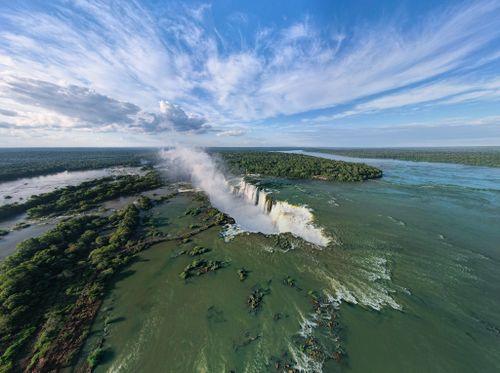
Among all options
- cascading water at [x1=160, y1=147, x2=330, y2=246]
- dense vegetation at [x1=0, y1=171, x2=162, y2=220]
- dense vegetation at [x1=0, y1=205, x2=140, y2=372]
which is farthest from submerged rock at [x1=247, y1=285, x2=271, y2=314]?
dense vegetation at [x1=0, y1=171, x2=162, y2=220]

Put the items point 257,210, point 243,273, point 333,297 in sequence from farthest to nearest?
point 257,210
point 243,273
point 333,297

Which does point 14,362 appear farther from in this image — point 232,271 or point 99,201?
point 99,201

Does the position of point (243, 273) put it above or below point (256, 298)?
below

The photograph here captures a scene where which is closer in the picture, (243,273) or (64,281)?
(64,281)

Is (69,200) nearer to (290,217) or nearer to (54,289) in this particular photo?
(54,289)

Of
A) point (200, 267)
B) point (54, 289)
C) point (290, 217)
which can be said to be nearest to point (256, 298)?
point (200, 267)

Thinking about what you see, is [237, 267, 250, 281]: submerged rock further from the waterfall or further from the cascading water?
the waterfall

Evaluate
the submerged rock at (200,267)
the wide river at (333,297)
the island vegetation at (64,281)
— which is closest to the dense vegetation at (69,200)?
the wide river at (333,297)

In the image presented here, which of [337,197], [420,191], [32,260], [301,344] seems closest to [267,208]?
[337,197]
